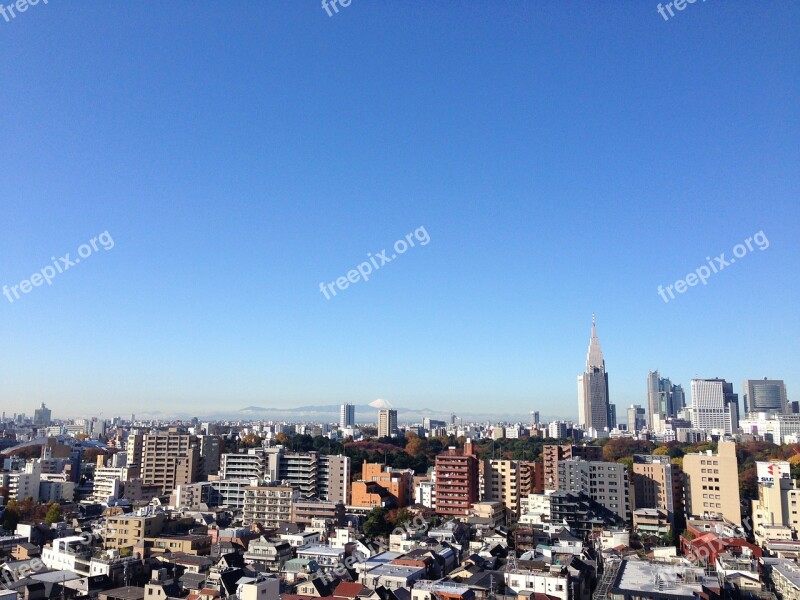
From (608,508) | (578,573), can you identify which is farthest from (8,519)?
(608,508)

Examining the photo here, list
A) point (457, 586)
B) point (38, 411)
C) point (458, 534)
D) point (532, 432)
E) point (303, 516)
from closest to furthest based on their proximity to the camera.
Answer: point (457, 586) → point (458, 534) → point (303, 516) → point (532, 432) → point (38, 411)

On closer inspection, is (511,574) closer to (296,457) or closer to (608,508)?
(608,508)

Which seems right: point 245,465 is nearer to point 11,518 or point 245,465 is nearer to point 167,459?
point 167,459

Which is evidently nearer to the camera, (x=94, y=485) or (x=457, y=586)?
(x=457, y=586)

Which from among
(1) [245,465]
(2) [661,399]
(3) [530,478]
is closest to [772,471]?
(3) [530,478]

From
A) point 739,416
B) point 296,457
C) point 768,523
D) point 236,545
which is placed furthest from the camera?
point 739,416
